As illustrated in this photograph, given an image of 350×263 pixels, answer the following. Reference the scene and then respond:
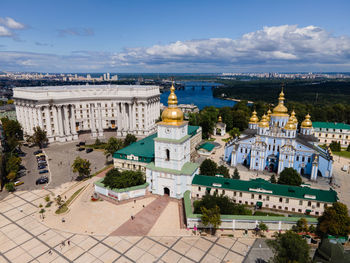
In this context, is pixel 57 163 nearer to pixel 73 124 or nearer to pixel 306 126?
pixel 73 124

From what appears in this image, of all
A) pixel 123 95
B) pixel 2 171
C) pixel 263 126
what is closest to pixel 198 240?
pixel 263 126

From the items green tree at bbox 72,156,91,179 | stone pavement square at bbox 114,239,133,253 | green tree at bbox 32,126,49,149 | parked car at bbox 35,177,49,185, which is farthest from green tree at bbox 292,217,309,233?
green tree at bbox 32,126,49,149

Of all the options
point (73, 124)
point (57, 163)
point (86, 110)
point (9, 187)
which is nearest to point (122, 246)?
point (9, 187)

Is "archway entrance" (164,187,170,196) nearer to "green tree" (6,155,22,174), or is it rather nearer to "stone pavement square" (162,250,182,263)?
"stone pavement square" (162,250,182,263)

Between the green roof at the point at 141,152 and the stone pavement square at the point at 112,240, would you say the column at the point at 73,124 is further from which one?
the stone pavement square at the point at 112,240

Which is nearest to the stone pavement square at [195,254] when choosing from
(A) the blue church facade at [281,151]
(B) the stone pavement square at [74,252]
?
A: (B) the stone pavement square at [74,252]
